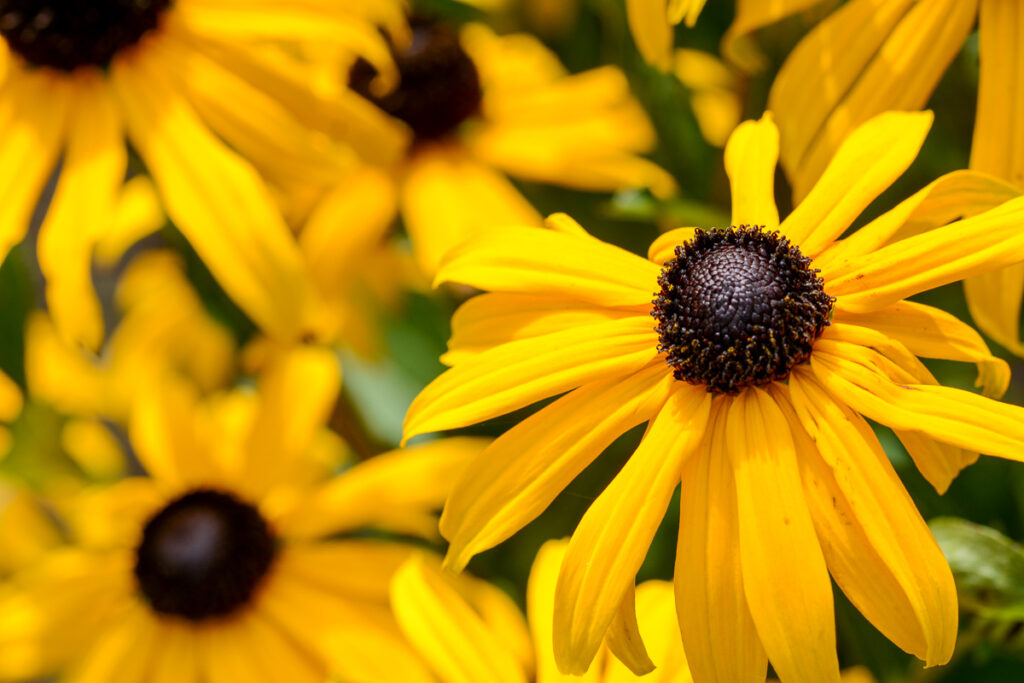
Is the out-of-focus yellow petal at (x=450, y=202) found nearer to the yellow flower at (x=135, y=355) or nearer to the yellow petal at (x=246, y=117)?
the yellow petal at (x=246, y=117)

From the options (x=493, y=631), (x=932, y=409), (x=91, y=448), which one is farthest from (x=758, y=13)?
(x=91, y=448)

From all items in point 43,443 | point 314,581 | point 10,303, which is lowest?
point 314,581

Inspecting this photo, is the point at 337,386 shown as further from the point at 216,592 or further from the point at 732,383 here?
the point at 732,383

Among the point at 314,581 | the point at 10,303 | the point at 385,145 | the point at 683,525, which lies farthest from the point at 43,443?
the point at 683,525

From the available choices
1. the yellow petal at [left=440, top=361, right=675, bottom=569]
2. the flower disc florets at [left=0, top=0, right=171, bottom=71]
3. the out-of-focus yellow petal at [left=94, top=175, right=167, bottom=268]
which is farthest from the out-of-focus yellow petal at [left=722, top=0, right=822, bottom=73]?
the out-of-focus yellow petal at [left=94, top=175, right=167, bottom=268]

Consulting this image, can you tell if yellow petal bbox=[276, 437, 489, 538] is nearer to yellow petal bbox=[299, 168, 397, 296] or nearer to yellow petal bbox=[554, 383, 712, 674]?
yellow petal bbox=[299, 168, 397, 296]

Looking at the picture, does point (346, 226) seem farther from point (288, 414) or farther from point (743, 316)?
point (743, 316)
